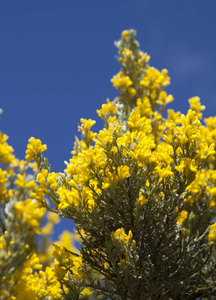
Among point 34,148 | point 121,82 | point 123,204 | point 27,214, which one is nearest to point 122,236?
point 123,204

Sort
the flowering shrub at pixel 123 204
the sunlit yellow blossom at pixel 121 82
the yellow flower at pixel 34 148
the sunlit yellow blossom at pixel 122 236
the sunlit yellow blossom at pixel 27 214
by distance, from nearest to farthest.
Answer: the sunlit yellow blossom at pixel 27 214
the sunlit yellow blossom at pixel 122 236
the flowering shrub at pixel 123 204
the yellow flower at pixel 34 148
the sunlit yellow blossom at pixel 121 82

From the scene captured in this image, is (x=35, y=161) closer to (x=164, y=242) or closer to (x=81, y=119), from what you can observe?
(x=81, y=119)

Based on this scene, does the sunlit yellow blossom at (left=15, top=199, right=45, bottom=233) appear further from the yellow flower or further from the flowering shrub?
the yellow flower

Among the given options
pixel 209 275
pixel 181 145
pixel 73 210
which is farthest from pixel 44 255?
pixel 181 145

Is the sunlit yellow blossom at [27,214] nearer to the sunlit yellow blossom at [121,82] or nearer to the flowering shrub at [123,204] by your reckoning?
the flowering shrub at [123,204]

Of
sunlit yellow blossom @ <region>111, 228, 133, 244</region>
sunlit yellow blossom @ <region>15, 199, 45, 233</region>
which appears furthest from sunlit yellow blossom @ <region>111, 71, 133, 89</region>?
sunlit yellow blossom @ <region>15, 199, 45, 233</region>

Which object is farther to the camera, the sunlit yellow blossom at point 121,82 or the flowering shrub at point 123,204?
the sunlit yellow blossom at point 121,82

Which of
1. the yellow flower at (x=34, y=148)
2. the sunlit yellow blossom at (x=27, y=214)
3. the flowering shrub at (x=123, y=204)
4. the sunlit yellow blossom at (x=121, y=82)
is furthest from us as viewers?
the sunlit yellow blossom at (x=121, y=82)

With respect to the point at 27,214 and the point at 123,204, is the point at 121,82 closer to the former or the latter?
the point at 123,204

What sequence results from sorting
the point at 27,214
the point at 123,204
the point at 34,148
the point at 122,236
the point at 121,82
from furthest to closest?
the point at 121,82 < the point at 34,148 < the point at 123,204 < the point at 122,236 < the point at 27,214

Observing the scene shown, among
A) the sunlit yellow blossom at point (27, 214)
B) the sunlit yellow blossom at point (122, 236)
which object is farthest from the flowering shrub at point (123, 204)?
the sunlit yellow blossom at point (27, 214)

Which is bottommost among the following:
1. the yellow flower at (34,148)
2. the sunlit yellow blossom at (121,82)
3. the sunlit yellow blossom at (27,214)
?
the sunlit yellow blossom at (27,214)
